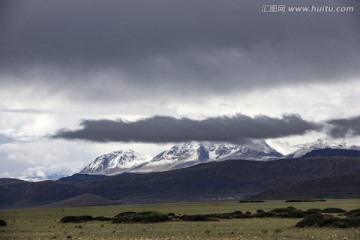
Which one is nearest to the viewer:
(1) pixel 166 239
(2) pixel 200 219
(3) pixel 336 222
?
(1) pixel 166 239

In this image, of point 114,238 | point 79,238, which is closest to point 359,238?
point 114,238

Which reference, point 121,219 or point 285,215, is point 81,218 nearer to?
point 121,219

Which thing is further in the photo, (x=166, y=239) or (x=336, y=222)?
(x=336, y=222)

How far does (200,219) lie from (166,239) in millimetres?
29133

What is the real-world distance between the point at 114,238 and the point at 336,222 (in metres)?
19.8

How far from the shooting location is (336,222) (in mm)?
47219

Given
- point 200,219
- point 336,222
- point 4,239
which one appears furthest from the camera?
point 200,219

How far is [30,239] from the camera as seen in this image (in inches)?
1645

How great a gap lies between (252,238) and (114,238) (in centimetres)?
1051

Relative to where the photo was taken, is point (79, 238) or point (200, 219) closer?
point (79, 238)

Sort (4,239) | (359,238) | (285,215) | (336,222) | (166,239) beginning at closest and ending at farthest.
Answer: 1. (359,238)
2. (166,239)
3. (4,239)
4. (336,222)
5. (285,215)

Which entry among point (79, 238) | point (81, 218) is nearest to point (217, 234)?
point (79, 238)

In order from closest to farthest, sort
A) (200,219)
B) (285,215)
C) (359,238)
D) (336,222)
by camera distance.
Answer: (359,238), (336,222), (200,219), (285,215)

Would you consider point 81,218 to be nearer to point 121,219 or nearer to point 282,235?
point 121,219
